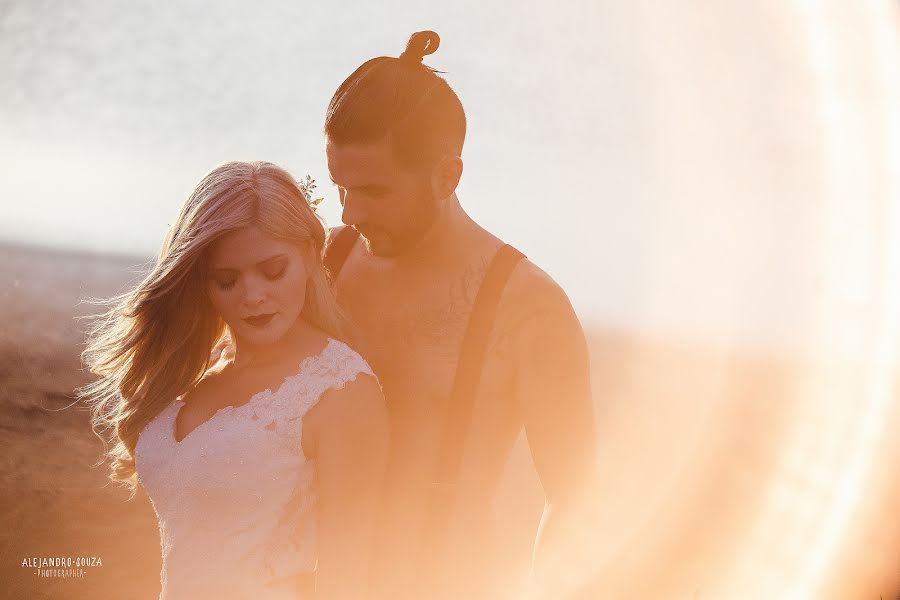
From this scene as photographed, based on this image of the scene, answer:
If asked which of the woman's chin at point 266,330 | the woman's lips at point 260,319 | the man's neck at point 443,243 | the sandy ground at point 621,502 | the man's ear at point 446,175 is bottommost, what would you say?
the sandy ground at point 621,502

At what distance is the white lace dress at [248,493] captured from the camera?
3158mm

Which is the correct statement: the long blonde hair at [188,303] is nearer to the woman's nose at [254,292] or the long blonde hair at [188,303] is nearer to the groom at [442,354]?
the woman's nose at [254,292]

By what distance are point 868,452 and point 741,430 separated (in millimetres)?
16896

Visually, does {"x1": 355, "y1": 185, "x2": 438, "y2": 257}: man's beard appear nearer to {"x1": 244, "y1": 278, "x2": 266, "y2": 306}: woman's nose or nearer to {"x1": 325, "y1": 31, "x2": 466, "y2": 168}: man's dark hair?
{"x1": 325, "y1": 31, "x2": 466, "y2": 168}: man's dark hair

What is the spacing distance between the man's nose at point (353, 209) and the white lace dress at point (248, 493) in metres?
0.93

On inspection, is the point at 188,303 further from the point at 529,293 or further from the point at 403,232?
the point at 529,293

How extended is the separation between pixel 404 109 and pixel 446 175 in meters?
0.40

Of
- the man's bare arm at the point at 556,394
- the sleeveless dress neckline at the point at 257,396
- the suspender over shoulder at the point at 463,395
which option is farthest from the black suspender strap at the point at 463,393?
the sleeveless dress neckline at the point at 257,396

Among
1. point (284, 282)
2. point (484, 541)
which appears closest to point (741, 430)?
point (484, 541)

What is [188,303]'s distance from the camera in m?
3.57

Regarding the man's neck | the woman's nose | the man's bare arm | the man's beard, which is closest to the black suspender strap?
the man's bare arm

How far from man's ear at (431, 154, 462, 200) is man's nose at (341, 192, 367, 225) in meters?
0.39

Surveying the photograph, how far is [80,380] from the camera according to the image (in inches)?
863

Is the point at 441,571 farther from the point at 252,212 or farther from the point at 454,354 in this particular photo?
the point at 252,212
